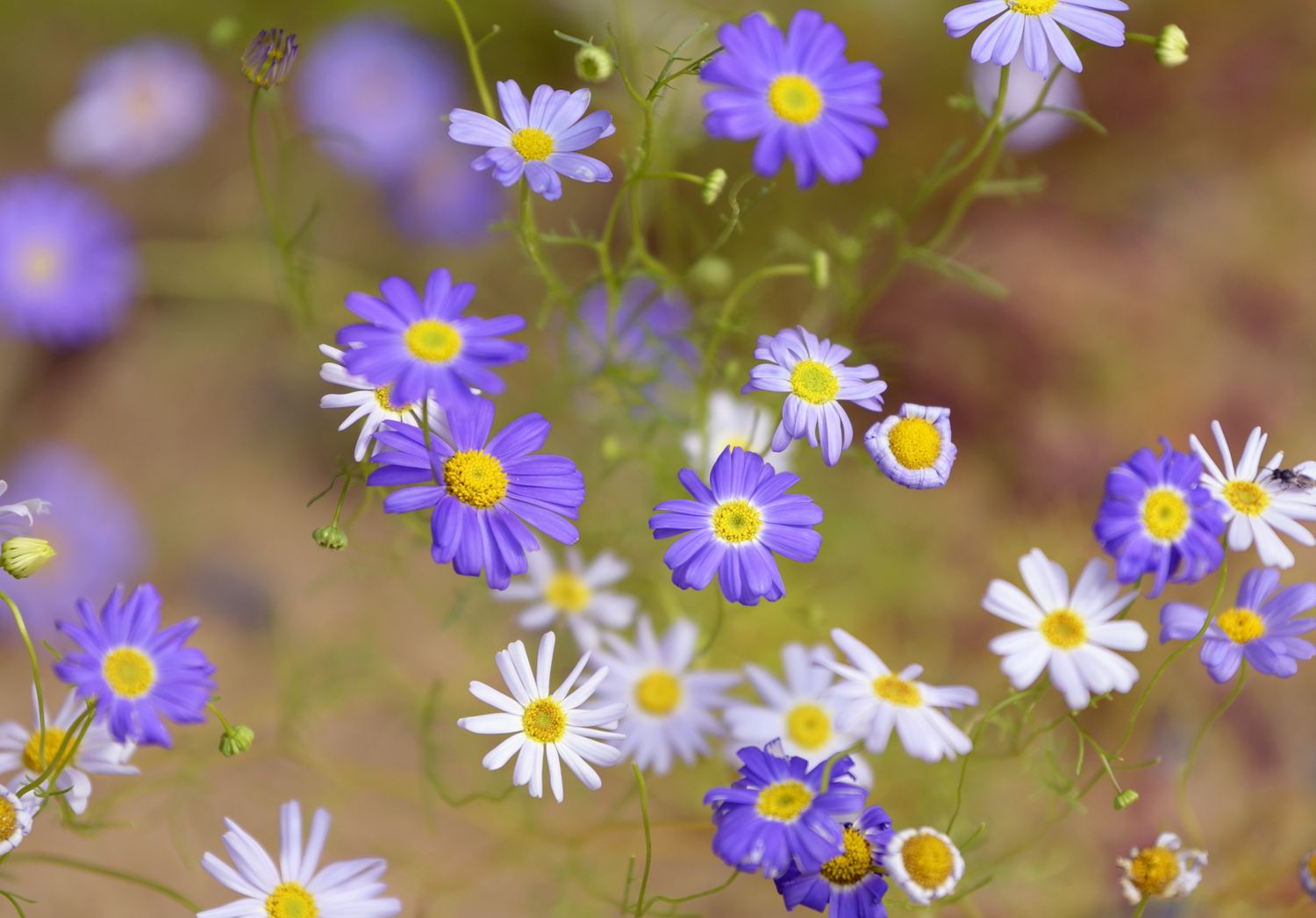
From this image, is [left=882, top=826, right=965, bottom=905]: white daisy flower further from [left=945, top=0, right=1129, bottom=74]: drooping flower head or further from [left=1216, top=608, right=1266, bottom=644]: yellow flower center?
[left=945, top=0, right=1129, bottom=74]: drooping flower head

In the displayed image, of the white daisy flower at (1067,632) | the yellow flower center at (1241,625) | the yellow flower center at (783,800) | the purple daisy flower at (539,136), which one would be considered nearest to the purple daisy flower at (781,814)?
the yellow flower center at (783,800)

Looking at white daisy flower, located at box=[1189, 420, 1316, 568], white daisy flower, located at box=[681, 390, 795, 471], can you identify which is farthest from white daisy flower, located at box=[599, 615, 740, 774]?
white daisy flower, located at box=[1189, 420, 1316, 568]

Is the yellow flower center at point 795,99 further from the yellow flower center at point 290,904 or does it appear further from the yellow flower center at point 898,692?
the yellow flower center at point 290,904

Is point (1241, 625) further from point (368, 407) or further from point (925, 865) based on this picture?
point (368, 407)

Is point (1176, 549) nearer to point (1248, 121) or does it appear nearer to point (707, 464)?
point (707, 464)

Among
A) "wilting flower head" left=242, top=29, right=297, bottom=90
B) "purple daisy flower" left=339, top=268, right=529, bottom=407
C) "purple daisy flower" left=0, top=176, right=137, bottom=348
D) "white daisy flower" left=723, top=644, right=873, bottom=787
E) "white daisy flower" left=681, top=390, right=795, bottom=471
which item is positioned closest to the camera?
"purple daisy flower" left=339, top=268, right=529, bottom=407
